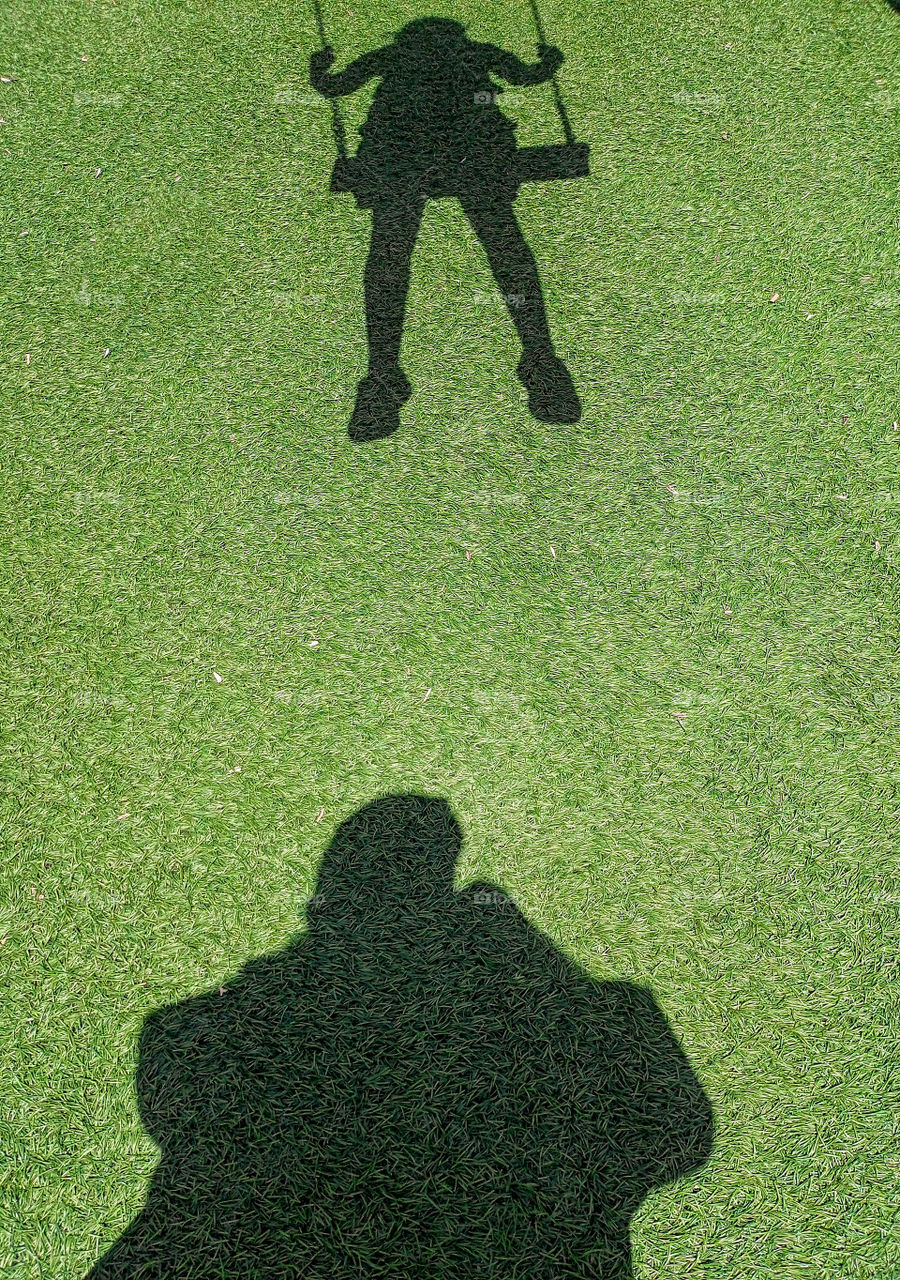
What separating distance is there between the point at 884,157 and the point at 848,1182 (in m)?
6.51

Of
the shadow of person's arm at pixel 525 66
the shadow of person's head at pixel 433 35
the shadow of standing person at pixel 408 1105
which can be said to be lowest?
the shadow of standing person at pixel 408 1105

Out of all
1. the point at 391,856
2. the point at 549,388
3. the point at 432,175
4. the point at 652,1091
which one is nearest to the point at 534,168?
the point at 432,175

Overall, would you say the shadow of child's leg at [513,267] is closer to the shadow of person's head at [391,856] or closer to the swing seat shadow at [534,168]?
the swing seat shadow at [534,168]

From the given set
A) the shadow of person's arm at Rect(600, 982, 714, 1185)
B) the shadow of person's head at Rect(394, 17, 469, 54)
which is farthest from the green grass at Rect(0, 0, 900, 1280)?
the shadow of person's head at Rect(394, 17, 469, 54)

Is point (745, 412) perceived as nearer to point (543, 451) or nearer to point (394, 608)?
point (543, 451)

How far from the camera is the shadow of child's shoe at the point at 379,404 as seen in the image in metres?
4.72

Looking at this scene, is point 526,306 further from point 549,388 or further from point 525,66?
point 525,66

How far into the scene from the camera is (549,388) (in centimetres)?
484

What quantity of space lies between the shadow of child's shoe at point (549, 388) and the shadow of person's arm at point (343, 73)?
322 centimetres

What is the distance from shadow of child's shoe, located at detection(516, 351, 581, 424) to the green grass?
0.32 ft

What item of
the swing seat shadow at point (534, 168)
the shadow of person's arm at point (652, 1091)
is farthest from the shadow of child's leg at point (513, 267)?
the shadow of person's arm at point (652, 1091)

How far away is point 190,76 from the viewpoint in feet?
21.1

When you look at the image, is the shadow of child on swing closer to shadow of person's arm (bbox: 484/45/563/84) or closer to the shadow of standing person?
shadow of person's arm (bbox: 484/45/563/84)

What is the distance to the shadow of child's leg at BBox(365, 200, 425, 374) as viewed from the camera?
198 inches
